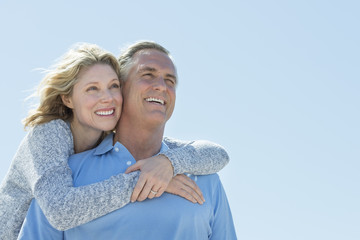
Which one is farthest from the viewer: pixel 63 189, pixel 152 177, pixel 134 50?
pixel 134 50

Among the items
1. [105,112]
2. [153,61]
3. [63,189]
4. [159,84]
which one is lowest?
[63,189]

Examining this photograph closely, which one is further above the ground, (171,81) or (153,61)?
(153,61)

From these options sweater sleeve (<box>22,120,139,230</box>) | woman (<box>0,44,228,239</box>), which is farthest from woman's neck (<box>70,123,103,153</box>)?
sweater sleeve (<box>22,120,139,230</box>)

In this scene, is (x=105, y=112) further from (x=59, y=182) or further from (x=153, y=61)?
(x=59, y=182)

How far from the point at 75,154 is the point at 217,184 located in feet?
3.69

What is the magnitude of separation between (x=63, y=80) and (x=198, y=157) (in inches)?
49.6

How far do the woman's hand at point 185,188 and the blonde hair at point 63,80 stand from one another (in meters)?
1.13

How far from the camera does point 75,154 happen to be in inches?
148

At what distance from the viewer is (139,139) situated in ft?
13.3

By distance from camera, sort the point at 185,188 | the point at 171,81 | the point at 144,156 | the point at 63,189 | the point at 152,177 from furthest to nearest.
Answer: the point at 171,81 < the point at 144,156 < the point at 185,188 < the point at 152,177 < the point at 63,189

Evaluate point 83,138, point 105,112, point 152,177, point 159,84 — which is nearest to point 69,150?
point 83,138

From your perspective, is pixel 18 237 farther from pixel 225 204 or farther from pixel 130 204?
pixel 225 204

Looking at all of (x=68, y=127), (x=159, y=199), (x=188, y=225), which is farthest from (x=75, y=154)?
(x=188, y=225)

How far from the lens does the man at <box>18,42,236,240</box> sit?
131 inches
